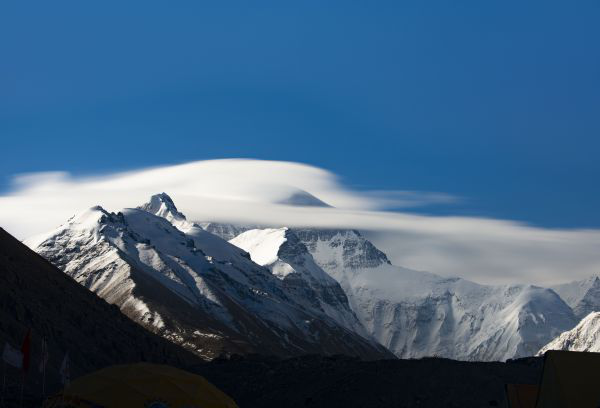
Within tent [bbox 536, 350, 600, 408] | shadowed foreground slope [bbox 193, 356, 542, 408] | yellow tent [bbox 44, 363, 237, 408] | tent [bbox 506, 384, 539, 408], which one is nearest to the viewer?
tent [bbox 536, 350, 600, 408]

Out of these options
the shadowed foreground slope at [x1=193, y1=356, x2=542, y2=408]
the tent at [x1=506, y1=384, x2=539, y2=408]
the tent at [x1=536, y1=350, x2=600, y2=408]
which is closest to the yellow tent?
the tent at [x1=506, y1=384, x2=539, y2=408]

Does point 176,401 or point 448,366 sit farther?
point 448,366

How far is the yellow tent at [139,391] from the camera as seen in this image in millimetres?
109125

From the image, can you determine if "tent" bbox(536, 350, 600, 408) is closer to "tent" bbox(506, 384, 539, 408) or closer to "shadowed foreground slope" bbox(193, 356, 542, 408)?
"tent" bbox(506, 384, 539, 408)

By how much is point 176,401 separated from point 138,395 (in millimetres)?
3229

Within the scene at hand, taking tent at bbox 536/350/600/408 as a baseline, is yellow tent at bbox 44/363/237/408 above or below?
below

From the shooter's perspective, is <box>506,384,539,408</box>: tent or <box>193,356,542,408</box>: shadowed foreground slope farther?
<box>193,356,542,408</box>: shadowed foreground slope

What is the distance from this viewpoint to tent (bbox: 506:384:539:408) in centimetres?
12169

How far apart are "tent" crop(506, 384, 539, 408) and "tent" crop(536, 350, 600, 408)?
32.4ft

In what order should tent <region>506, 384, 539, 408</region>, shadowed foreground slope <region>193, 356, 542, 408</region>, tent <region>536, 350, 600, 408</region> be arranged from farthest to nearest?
shadowed foreground slope <region>193, 356, 542, 408</region> < tent <region>506, 384, 539, 408</region> < tent <region>536, 350, 600, 408</region>

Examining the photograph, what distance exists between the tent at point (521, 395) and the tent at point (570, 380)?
32.4 feet

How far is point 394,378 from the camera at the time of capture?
504ft

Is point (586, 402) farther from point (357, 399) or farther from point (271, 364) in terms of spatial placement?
point (271, 364)

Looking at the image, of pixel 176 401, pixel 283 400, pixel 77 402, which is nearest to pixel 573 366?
pixel 176 401
